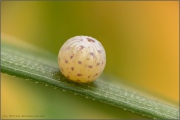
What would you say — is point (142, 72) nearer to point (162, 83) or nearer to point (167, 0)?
point (162, 83)

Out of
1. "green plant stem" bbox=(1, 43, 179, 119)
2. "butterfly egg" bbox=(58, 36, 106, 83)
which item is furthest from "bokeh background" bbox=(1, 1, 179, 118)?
"green plant stem" bbox=(1, 43, 179, 119)

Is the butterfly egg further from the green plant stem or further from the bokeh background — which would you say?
the bokeh background

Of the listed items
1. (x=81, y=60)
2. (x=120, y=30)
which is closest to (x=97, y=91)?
(x=81, y=60)

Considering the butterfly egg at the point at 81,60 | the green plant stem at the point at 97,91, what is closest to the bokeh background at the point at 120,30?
the butterfly egg at the point at 81,60

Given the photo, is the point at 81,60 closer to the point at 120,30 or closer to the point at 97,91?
the point at 97,91

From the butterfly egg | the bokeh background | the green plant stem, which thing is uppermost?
the bokeh background

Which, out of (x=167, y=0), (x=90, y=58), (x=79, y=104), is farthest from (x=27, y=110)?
(x=167, y=0)
